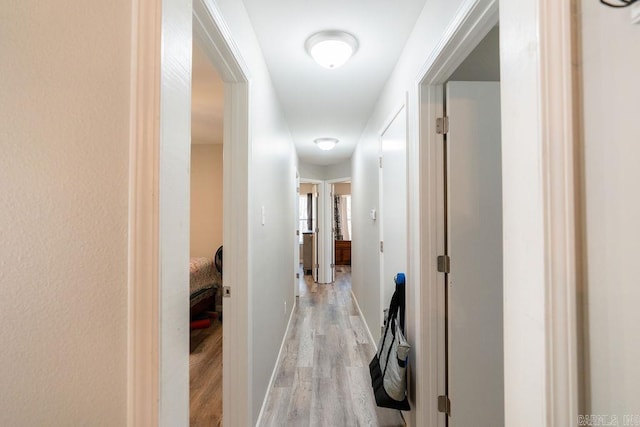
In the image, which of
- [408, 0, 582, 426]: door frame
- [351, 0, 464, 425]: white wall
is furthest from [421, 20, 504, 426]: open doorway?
[408, 0, 582, 426]: door frame

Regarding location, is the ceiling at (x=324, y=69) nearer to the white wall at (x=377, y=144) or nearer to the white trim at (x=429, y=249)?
the white wall at (x=377, y=144)

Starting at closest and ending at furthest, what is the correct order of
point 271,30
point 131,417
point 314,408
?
1. point 131,417
2. point 271,30
3. point 314,408

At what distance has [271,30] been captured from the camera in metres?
1.57

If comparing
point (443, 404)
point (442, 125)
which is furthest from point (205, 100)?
point (443, 404)

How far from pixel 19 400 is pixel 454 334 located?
64.0 inches

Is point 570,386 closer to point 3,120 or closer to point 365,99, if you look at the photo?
point 3,120

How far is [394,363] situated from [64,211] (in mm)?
1689

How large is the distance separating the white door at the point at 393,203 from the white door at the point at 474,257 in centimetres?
31

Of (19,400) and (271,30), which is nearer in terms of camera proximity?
(19,400)

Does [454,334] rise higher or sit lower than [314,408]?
higher

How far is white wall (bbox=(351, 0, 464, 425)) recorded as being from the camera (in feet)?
4.27

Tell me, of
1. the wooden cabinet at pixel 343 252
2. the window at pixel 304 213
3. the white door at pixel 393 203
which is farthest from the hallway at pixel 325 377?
the window at pixel 304 213

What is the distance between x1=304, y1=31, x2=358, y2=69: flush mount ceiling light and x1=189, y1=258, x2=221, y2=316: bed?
2.73 meters

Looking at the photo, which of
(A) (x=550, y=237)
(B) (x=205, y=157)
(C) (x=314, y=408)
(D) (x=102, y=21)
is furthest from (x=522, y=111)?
(B) (x=205, y=157)
